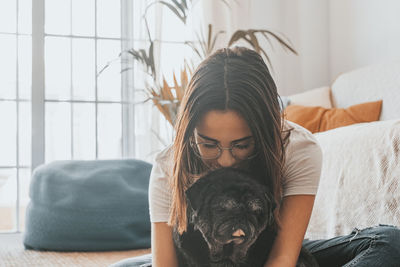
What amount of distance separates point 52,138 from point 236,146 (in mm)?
2481

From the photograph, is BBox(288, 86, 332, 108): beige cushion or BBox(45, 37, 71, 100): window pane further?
BBox(45, 37, 71, 100): window pane

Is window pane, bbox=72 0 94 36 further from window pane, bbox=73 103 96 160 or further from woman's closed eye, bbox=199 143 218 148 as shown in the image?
woman's closed eye, bbox=199 143 218 148

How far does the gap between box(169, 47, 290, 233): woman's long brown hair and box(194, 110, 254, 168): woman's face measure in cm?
1

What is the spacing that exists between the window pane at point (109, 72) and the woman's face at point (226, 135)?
2435 millimetres

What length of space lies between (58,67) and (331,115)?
1.87 meters

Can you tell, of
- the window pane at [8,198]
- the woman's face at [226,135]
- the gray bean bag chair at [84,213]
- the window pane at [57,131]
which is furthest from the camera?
the window pane at [57,131]

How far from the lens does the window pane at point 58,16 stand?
326 centimetres

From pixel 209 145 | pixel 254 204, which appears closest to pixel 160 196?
pixel 209 145

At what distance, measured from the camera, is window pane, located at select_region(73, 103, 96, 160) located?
10.7 ft

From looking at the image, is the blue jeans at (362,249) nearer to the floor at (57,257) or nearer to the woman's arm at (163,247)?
the woman's arm at (163,247)

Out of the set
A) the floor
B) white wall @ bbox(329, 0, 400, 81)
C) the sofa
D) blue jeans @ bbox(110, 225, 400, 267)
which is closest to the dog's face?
blue jeans @ bbox(110, 225, 400, 267)

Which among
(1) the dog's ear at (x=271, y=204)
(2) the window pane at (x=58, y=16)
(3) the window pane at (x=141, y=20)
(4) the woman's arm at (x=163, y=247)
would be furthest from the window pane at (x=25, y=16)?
(1) the dog's ear at (x=271, y=204)

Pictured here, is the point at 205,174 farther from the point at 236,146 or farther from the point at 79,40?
the point at 79,40

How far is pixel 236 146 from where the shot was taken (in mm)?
992
